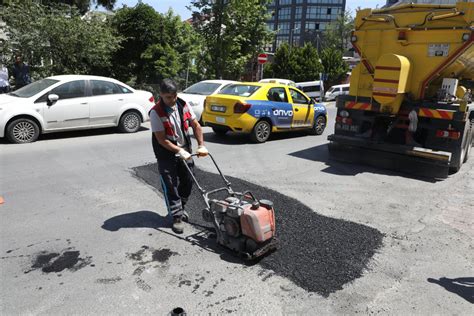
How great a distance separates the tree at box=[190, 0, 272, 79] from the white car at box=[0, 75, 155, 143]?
35.1 ft

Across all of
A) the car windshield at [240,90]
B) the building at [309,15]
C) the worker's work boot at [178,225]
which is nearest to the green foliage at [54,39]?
the car windshield at [240,90]

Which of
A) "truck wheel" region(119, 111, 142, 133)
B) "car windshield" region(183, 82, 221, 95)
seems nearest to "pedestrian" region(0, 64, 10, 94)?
"truck wheel" region(119, 111, 142, 133)

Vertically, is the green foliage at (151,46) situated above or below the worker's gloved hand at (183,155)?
above

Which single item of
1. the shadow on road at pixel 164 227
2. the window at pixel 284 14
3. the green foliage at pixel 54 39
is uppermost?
the window at pixel 284 14

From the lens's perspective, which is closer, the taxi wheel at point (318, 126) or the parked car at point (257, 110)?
the parked car at point (257, 110)

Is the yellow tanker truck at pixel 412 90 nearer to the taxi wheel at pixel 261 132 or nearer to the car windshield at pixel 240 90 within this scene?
the taxi wheel at pixel 261 132

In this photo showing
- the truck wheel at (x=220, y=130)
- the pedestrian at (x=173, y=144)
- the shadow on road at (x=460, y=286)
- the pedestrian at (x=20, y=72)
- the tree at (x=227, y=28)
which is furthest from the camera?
the tree at (x=227, y=28)

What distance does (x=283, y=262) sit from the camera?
3760mm

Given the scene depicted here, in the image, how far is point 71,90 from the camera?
952 cm

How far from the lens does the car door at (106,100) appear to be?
9.85m

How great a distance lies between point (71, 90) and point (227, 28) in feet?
41.2

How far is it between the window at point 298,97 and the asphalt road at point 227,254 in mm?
3990

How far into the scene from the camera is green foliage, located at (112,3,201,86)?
853 inches

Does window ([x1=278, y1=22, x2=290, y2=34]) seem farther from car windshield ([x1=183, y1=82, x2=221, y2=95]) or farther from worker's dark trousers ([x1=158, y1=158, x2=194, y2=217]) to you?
worker's dark trousers ([x1=158, y1=158, x2=194, y2=217])
